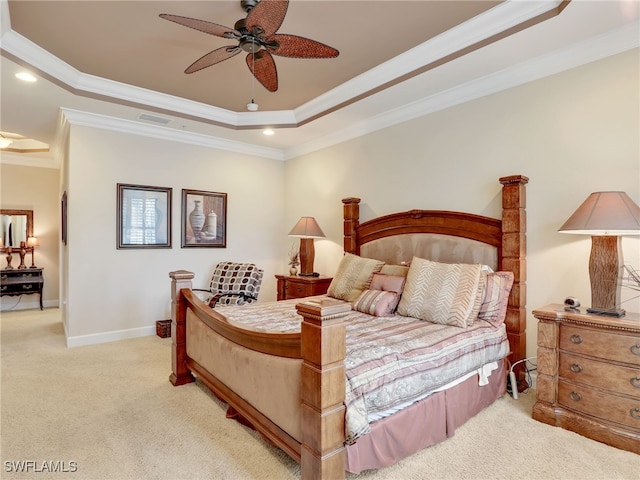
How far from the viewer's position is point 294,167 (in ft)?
18.4

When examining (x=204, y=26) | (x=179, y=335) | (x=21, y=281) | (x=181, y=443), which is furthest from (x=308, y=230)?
(x=21, y=281)

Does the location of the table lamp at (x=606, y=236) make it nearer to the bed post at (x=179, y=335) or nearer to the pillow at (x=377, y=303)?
the pillow at (x=377, y=303)

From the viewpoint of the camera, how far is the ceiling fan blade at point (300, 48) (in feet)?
7.38

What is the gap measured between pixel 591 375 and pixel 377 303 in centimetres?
147

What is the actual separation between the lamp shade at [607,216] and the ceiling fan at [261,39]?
192cm

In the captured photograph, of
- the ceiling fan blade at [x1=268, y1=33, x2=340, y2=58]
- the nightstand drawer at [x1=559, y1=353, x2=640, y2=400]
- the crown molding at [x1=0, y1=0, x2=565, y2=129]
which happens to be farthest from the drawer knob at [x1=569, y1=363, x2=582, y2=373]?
the ceiling fan blade at [x1=268, y1=33, x2=340, y2=58]

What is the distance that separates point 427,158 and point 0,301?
741 cm

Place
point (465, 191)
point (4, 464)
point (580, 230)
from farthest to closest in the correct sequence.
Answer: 1. point (465, 191)
2. point (580, 230)
3. point (4, 464)

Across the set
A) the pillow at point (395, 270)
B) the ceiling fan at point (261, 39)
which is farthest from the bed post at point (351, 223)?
the ceiling fan at point (261, 39)

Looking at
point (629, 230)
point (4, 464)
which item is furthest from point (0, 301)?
point (629, 230)

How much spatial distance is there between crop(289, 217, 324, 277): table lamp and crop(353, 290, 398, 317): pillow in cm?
166

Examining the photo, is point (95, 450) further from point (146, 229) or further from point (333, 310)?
point (146, 229)

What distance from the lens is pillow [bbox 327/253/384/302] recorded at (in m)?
3.37

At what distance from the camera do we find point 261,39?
239cm
